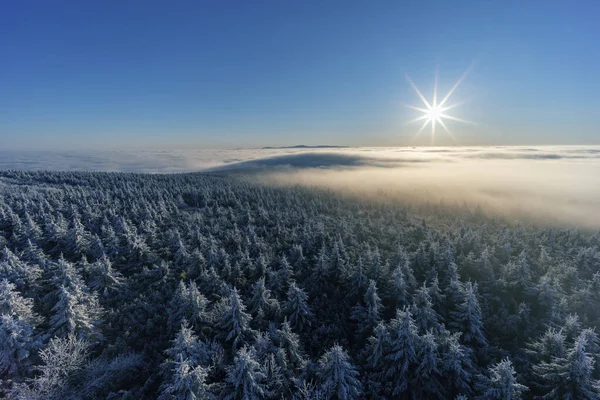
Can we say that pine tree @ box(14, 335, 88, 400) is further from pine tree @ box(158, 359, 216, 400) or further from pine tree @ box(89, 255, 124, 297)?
pine tree @ box(89, 255, 124, 297)

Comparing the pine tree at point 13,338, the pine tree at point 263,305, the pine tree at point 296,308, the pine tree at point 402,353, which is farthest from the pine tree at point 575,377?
the pine tree at point 13,338

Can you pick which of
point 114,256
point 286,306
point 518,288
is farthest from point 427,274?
point 114,256

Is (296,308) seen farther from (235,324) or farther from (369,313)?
(369,313)

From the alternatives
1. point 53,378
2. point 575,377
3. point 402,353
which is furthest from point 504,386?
point 53,378

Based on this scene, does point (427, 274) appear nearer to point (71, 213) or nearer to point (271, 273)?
point (271, 273)

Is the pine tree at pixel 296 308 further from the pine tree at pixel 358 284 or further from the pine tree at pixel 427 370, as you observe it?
the pine tree at pixel 427 370

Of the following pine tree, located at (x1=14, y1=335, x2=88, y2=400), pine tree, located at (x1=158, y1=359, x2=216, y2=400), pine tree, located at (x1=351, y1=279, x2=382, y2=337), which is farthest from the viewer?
pine tree, located at (x1=351, y1=279, x2=382, y2=337)

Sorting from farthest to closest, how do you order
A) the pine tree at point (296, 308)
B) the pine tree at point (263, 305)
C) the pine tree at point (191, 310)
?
1. the pine tree at point (263, 305)
2. the pine tree at point (296, 308)
3. the pine tree at point (191, 310)

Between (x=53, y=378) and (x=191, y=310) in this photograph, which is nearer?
(x=53, y=378)

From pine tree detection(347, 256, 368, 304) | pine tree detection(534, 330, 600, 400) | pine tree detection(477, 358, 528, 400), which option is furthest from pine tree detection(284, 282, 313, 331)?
pine tree detection(534, 330, 600, 400)
